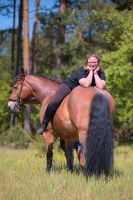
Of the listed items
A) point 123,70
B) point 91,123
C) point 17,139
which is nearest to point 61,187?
point 91,123

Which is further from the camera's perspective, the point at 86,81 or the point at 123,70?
the point at 123,70

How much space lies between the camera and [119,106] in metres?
24.4

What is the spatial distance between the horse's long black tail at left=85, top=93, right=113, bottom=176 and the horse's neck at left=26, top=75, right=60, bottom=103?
2290 mm

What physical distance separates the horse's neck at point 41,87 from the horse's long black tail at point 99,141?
2.29m

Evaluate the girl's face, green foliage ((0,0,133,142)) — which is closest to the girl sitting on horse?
the girl's face

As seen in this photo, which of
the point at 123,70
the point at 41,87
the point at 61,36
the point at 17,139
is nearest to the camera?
the point at 41,87

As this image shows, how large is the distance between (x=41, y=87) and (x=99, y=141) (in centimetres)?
285

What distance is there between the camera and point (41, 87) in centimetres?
1020

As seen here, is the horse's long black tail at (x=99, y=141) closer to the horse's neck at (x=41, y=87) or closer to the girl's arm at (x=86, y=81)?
the girl's arm at (x=86, y=81)

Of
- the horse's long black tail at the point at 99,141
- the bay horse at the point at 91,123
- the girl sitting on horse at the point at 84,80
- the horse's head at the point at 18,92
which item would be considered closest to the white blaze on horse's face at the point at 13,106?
the horse's head at the point at 18,92

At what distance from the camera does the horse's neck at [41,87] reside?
10.1m

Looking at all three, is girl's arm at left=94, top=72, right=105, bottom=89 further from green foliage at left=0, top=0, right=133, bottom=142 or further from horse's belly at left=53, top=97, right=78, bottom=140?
green foliage at left=0, top=0, right=133, bottom=142

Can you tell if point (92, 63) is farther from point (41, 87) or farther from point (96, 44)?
point (96, 44)

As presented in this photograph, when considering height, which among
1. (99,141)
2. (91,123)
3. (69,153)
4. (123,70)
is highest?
(91,123)
